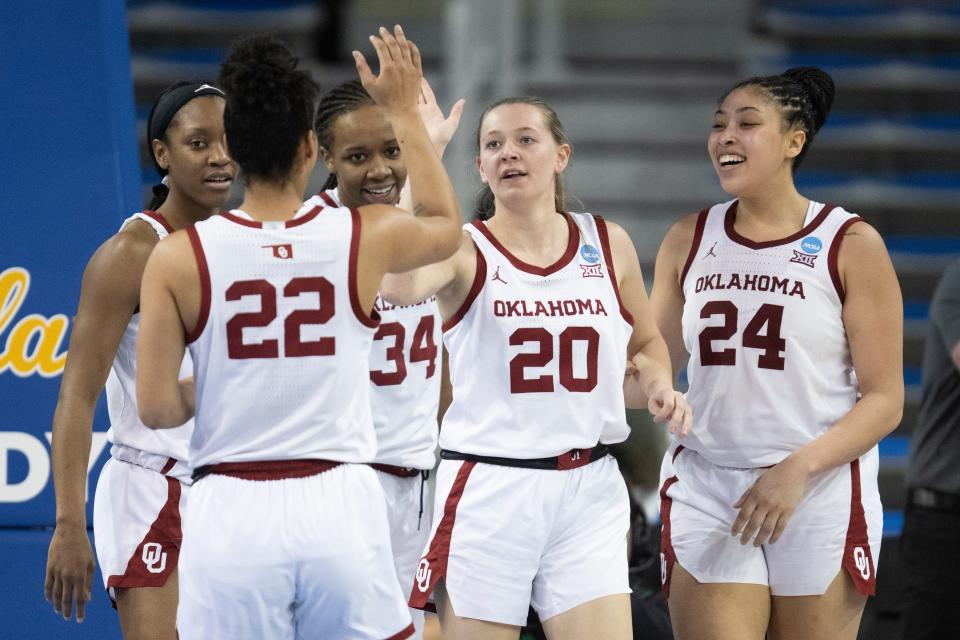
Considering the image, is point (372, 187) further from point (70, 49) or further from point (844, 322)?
point (844, 322)

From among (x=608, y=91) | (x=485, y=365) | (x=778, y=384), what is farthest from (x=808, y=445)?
(x=608, y=91)

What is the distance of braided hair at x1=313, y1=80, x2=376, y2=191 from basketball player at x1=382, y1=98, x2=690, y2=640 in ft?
1.97

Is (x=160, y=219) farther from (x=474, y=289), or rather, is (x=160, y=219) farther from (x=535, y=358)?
(x=535, y=358)

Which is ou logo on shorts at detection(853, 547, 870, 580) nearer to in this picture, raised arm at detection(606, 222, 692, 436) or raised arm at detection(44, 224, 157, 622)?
raised arm at detection(606, 222, 692, 436)

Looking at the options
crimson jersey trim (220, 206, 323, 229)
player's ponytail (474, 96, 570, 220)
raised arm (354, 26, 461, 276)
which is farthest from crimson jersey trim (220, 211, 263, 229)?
player's ponytail (474, 96, 570, 220)

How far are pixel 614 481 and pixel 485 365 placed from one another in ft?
1.63

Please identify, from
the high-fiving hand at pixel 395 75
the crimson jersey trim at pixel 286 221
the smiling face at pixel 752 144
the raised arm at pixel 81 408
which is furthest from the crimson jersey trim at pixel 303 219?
the smiling face at pixel 752 144

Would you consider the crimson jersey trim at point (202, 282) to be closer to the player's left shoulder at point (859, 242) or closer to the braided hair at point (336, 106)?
the braided hair at point (336, 106)

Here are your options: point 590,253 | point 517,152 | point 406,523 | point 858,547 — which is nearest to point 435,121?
point 517,152

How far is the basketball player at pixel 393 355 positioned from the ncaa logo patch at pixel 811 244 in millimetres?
1172

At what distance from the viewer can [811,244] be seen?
3.94m

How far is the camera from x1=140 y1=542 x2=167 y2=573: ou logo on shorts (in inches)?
140

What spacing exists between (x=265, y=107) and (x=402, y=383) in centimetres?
137

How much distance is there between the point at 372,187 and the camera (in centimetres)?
414
